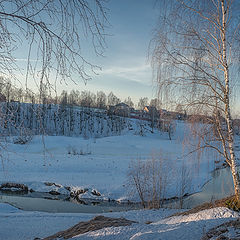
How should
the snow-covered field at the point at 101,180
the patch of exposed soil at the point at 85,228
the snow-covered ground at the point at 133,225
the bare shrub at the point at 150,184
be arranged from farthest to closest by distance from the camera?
the bare shrub at the point at 150,184 → the patch of exposed soil at the point at 85,228 → the snow-covered field at the point at 101,180 → the snow-covered ground at the point at 133,225

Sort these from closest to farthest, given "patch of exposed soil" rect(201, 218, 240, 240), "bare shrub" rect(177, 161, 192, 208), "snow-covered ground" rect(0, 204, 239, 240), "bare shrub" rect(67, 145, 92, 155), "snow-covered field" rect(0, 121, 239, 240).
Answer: "patch of exposed soil" rect(201, 218, 240, 240) < "snow-covered ground" rect(0, 204, 239, 240) < "snow-covered field" rect(0, 121, 239, 240) < "bare shrub" rect(177, 161, 192, 208) < "bare shrub" rect(67, 145, 92, 155)

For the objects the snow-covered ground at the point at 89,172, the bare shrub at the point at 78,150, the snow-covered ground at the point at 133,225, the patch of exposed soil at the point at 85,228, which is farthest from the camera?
the bare shrub at the point at 78,150

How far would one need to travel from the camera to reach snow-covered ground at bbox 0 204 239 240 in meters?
3.91

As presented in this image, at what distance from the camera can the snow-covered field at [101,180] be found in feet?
13.9

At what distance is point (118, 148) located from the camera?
3347 cm

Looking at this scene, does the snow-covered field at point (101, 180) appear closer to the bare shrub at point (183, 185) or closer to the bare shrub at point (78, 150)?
the bare shrub at point (78, 150)

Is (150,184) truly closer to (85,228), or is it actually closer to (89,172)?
(85,228)

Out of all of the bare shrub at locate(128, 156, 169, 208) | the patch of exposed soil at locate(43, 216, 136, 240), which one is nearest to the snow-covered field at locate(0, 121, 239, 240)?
the patch of exposed soil at locate(43, 216, 136, 240)

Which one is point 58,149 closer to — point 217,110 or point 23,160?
point 23,160

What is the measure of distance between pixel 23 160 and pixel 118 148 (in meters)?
14.1

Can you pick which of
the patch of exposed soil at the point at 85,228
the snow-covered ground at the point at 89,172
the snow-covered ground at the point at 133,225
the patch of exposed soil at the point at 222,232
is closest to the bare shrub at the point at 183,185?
the snow-covered ground at the point at 89,172

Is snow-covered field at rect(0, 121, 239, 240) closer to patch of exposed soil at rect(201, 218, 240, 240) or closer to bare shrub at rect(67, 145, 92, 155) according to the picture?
bare shrub at rect(67, 145, 92, 155)

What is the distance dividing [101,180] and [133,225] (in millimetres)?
13891

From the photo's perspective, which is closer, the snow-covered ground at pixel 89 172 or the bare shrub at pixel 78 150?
the snow-covered ground at pixel 89 172
